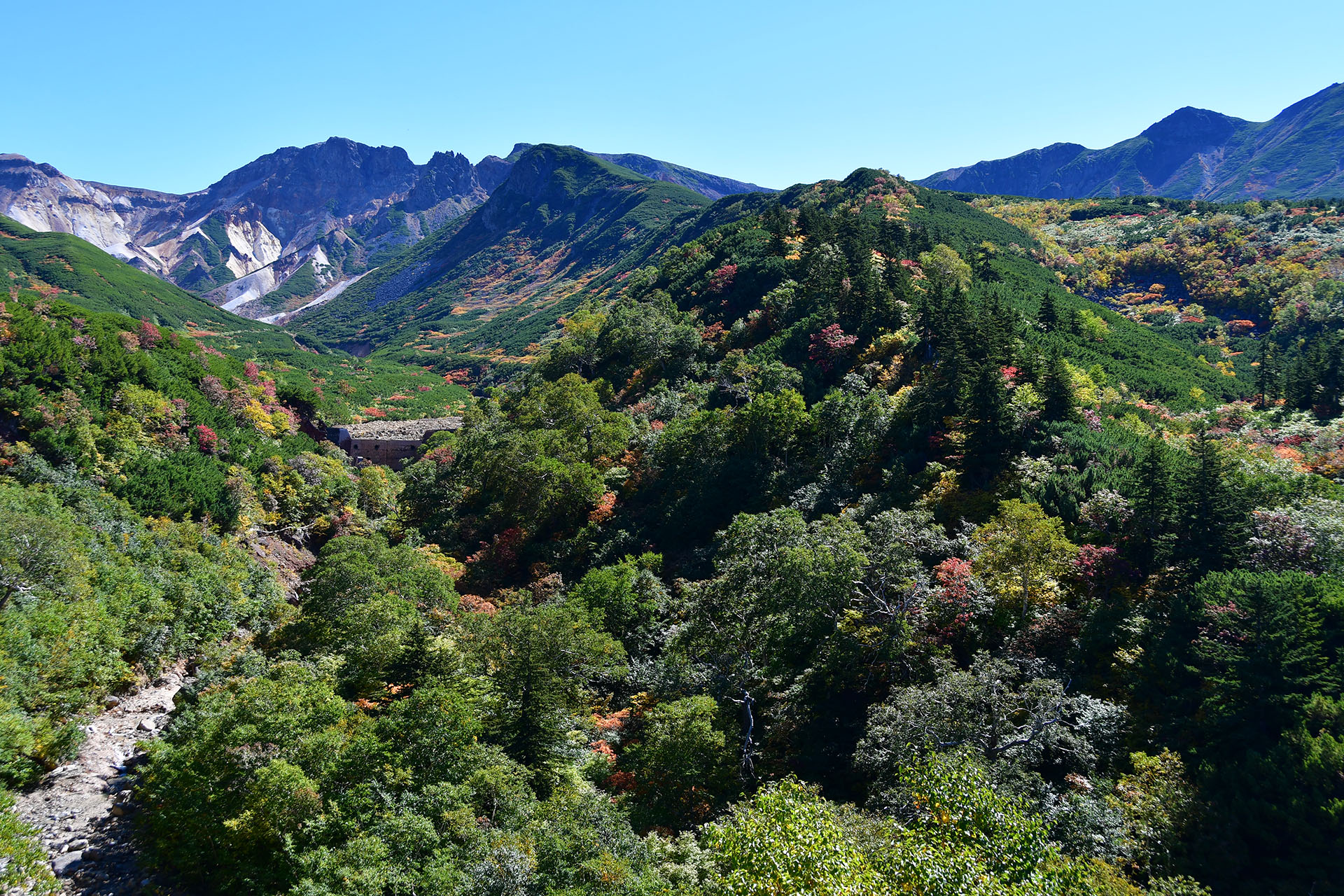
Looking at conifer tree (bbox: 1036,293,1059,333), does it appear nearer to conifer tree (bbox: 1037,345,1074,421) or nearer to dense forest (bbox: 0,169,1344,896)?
dense forest (bbox: 0,169,1344,896)

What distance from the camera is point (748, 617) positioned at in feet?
99.4

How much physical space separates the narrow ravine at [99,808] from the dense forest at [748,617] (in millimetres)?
1263

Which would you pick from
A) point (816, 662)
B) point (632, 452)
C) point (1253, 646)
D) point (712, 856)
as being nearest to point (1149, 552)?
point (1253, 646)

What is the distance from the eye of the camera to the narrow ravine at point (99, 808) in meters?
23.0

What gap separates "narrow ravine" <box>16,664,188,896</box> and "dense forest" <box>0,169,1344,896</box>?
1263 mm

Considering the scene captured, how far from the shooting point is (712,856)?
62.5 ft

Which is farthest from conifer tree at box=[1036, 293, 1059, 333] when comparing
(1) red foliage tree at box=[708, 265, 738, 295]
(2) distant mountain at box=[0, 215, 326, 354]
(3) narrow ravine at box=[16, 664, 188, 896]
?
(2) distant mountain at box=[0, 215, 326, 354]

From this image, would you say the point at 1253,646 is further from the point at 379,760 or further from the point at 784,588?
the point at 379,760

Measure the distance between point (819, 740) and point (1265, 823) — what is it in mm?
13231

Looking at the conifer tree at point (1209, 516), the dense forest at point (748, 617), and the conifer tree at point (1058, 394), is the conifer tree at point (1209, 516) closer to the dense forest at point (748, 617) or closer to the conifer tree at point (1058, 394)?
the dense forest at point (748, 617)

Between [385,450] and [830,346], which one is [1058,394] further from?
[385,450]

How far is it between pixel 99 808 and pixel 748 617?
85.2 feet

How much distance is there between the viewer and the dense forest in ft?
60.4

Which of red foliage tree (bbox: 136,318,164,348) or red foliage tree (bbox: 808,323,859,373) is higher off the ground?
red foliage tree (bbox: 136,318,164,348)
